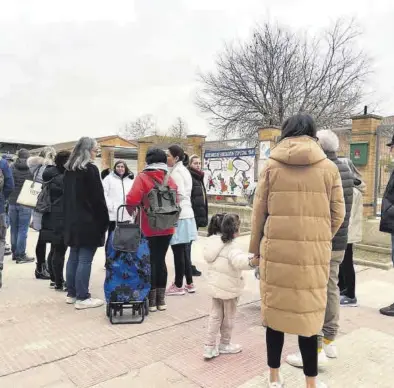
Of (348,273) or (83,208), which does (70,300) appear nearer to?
(83,208)

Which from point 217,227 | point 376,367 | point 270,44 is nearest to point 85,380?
point 217,227

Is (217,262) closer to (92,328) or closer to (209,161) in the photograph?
(92,328)

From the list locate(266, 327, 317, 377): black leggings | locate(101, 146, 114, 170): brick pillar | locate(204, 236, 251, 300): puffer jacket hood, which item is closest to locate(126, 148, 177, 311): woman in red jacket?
locate(204, 236, 251, 300): puffer jacket hood

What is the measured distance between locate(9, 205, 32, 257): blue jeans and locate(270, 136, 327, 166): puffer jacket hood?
Result: 5300mm

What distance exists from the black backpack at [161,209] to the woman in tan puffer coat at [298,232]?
68.7 inches

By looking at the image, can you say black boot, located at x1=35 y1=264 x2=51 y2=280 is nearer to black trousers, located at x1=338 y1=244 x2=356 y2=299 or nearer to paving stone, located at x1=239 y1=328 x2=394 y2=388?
paving stone, located at x1=239 y1=328 x2=394 y2=388

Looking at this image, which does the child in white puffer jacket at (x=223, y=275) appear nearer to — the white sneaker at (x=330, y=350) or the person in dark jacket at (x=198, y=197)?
the white sneaker at (x=330, y=350)

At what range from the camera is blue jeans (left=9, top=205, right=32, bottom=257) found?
21.9 ft

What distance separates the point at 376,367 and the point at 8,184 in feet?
15.9

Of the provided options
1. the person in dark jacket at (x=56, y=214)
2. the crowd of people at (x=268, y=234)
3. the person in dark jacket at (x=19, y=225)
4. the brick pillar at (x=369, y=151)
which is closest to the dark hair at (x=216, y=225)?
the crowd of people at (x=268, y=234)

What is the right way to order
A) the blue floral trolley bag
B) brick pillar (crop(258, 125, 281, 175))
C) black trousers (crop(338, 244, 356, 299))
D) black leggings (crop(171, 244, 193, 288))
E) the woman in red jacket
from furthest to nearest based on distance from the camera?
brick pillar (crop(258, 125, 281, 175))
black leggings (crop(171, 244, 193, 288))
black trousers (crop(338, 244, 356, 299))
the woman in red jacket
the blue floral trolley bag

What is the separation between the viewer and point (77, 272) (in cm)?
455

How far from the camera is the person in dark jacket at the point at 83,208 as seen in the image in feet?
14.3

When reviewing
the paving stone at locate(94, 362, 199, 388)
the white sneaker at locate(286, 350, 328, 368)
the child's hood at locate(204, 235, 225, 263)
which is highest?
the child's hood at locate(204, 235, 225, 263)
